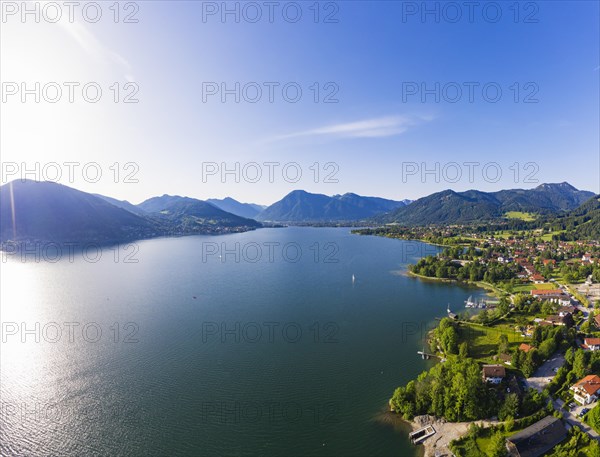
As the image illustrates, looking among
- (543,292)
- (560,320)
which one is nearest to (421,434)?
(560,320)

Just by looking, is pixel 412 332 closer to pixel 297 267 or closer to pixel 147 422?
pixel 147 422

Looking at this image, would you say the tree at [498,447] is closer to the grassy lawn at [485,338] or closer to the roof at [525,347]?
the grassy lawn at [485,338]

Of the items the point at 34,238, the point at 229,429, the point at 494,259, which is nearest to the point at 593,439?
the point at 229,429

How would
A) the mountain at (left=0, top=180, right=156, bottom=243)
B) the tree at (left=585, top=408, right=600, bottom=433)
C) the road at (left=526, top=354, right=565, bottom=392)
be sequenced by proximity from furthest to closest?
the mountain at (left=0, top=180, right=156, bottom=243), the road at (left=526, top=354, right=565, bottom=392), the tree at (left=585, top=408, right=600, bottom=433)

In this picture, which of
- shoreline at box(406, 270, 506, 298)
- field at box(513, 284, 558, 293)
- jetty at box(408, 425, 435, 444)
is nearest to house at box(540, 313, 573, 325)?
shoreline at box(406, 270, 506, 298)

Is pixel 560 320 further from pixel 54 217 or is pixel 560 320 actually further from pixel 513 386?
pixel 54 217

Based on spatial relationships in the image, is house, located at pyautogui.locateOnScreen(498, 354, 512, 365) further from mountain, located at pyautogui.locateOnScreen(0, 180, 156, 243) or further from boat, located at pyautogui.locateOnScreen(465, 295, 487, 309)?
mountain, located at pyautogui.locateOnScreen(0, 180, 156, 243)
